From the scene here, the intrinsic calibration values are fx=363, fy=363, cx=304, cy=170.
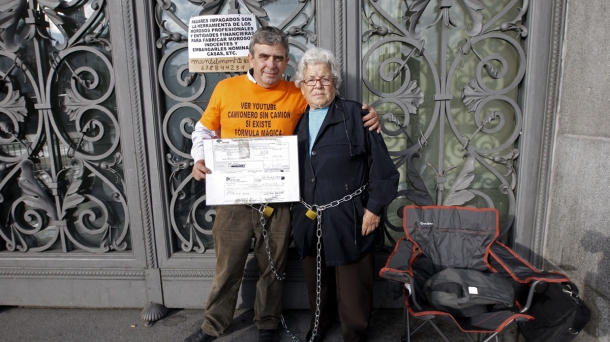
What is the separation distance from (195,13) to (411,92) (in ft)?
6.52

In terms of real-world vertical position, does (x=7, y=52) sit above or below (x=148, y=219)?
above

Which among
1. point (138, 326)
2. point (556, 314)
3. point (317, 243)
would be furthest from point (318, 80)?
point (138, 326)

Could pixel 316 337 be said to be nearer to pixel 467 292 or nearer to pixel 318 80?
pixel 467 292

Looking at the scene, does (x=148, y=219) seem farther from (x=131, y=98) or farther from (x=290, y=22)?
(x=290, y=22)

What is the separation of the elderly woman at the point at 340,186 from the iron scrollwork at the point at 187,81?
79 centimetres

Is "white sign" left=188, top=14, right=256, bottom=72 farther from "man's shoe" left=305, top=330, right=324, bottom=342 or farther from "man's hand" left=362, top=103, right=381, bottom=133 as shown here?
"man's shoe" left=305, top=330, right=324, bottom=342

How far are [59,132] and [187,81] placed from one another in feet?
4.27

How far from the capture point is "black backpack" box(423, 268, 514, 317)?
7.66 ft

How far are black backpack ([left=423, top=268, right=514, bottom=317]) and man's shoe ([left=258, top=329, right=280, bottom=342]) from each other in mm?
1297

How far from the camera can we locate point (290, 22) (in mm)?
3098

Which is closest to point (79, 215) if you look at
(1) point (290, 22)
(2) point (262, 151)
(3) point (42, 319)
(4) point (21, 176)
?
(4) point (21, 176)

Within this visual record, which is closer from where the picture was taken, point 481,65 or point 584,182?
point 584,182

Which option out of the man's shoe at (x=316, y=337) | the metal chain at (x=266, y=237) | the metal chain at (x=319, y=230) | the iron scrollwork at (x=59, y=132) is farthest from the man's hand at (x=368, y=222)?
the iron scrollwork at (x=59, y=132)

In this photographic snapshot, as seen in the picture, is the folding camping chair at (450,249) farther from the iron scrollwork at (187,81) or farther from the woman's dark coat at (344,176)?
the iron scrollwork at (187,81)
